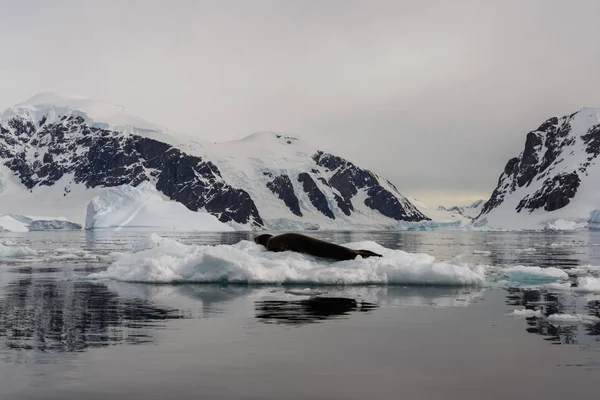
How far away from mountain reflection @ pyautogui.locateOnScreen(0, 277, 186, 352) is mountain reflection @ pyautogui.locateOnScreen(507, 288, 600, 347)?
903cm

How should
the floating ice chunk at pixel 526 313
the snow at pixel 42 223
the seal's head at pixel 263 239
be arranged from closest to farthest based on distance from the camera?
the floating ice chunk at pixel 526 313
the seal's head at pixel 263 239
the snow at pixel 42 223

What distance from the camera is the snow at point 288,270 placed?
25.3m

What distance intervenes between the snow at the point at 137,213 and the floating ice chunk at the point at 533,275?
370ft

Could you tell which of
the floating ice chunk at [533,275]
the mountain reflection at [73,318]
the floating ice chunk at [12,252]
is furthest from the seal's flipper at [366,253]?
the floating ice chunk at [12,252]

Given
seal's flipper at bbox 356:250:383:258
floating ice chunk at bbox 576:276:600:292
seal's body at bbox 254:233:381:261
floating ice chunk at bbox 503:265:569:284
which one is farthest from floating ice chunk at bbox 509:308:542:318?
seal's flipper at bbox 356:250:383:258

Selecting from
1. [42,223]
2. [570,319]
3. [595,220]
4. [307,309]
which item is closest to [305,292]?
[307,309]

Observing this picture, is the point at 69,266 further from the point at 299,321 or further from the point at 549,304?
the point at 549,304

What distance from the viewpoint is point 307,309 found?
735 inches

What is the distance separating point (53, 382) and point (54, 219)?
178538mm

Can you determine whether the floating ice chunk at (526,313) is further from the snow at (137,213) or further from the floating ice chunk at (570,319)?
the snow at (137,213)

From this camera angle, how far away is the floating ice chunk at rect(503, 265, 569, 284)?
27.4 metres

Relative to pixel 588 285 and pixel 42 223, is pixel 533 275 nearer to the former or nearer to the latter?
pixel 588 285

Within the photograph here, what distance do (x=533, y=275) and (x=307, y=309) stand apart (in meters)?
13.3

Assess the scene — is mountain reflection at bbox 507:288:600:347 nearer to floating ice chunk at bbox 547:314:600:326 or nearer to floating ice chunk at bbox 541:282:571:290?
floating ice chunk at bbox 547:314:600:326
